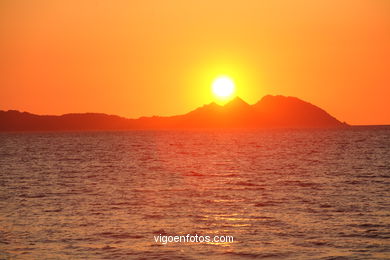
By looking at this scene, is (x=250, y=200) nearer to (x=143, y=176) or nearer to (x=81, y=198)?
(x=81, y=198)

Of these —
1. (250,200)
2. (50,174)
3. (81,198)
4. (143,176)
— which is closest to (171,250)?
(250,200)

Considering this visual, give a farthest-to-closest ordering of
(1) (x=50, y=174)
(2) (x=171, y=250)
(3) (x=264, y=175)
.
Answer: (1) (x=50, y=174) < (3) (x=264, y=175) < (2) (x=171, y=250)

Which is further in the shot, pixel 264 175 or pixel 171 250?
pixel 264 175

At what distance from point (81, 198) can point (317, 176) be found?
27733 millimetres

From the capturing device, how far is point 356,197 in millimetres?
39750

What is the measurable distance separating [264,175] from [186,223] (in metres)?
31.4

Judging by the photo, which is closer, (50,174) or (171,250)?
(171,250)

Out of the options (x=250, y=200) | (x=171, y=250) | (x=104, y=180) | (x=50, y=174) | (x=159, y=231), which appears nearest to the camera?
(x=171, y=250)

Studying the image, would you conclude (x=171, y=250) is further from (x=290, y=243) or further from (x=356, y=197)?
(x=356, y=197)

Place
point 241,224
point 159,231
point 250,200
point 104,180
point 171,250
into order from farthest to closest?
point 104,180
point 250,200
point 241,224
point 159,231
point 171,250

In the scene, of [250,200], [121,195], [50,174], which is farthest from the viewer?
[50,174]

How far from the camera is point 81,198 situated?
40.4 m

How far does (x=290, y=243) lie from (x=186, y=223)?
6788mm

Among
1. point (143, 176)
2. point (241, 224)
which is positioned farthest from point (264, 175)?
point (241, 224)
